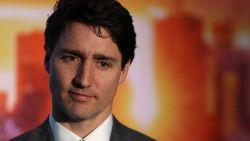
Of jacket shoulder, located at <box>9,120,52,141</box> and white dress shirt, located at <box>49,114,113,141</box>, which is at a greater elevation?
white dress shirt, located at <box>49,114,113,141</box>

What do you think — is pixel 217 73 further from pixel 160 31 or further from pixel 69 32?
pixel 69 32

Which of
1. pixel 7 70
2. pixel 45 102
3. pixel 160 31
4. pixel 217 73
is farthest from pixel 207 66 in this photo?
Result: pixel 7 70

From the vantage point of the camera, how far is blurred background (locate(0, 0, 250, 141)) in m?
2.10

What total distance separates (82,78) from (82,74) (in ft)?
0.04

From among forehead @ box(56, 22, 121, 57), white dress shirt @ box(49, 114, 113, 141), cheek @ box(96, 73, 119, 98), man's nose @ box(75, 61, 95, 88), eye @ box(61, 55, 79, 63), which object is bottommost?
white dress shirt @ box(49, 114, 113, 141)

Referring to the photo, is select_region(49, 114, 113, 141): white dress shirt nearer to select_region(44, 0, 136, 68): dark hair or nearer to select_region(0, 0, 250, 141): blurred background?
select_region(44, 0, 136, 68): dark hair

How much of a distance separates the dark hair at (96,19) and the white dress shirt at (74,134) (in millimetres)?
171

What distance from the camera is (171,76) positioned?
7.06 ft

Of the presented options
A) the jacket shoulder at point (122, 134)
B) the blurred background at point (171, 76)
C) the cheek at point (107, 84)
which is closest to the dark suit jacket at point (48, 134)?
the jacket shoulder at point (122, 134)

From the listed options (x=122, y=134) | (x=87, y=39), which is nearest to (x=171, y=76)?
(x=122, y=134)

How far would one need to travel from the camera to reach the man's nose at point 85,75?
1183 mm

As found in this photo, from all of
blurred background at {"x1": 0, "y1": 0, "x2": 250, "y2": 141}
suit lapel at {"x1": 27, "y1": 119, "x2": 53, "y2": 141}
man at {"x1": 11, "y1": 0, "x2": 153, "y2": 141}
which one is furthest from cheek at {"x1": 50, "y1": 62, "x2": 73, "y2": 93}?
blurred background at {"x1": 0, "y1": 0, "x2": 250, "y2": 141}

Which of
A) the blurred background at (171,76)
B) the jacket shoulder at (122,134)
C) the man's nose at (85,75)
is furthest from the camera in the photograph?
the blurred background at (171,76)

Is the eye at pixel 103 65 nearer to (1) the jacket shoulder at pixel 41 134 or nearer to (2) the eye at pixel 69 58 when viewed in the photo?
(2) the eye at pixel 69 58
